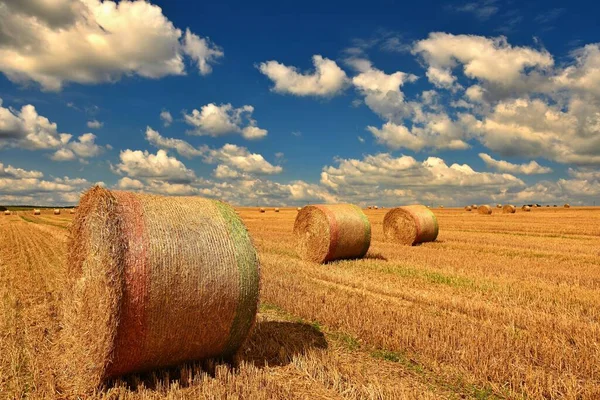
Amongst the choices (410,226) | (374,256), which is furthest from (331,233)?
(410,226)

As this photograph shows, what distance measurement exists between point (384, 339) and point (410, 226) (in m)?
13.0

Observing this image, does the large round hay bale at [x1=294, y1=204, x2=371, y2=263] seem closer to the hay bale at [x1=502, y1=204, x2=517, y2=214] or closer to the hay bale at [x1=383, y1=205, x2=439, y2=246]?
the hay bale at [x1=383, y1=205, x2=439, y2=246]

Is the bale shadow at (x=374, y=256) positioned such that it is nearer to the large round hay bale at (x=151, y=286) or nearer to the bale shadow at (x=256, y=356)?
the bale shadow at (x=256, y=356)

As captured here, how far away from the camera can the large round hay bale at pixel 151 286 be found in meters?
4.74

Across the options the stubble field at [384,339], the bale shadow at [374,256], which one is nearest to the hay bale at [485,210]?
the bale shadow at [374,256]

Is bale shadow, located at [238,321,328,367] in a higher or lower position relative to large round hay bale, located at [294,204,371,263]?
lower

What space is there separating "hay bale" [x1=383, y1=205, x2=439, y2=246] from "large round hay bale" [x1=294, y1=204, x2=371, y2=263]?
4.70 meters

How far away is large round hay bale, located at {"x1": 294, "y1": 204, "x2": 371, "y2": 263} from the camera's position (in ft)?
44.1

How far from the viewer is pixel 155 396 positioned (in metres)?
4.53

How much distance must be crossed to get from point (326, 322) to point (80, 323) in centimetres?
367

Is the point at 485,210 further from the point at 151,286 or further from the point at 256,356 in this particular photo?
the point at 151,286

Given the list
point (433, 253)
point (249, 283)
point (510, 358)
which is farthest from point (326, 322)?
point (433, 253)

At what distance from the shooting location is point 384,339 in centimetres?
604

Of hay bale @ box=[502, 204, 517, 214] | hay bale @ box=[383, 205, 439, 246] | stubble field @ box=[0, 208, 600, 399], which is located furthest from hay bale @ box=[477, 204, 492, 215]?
stubble field @ box=[0, 208, 600, 399]
